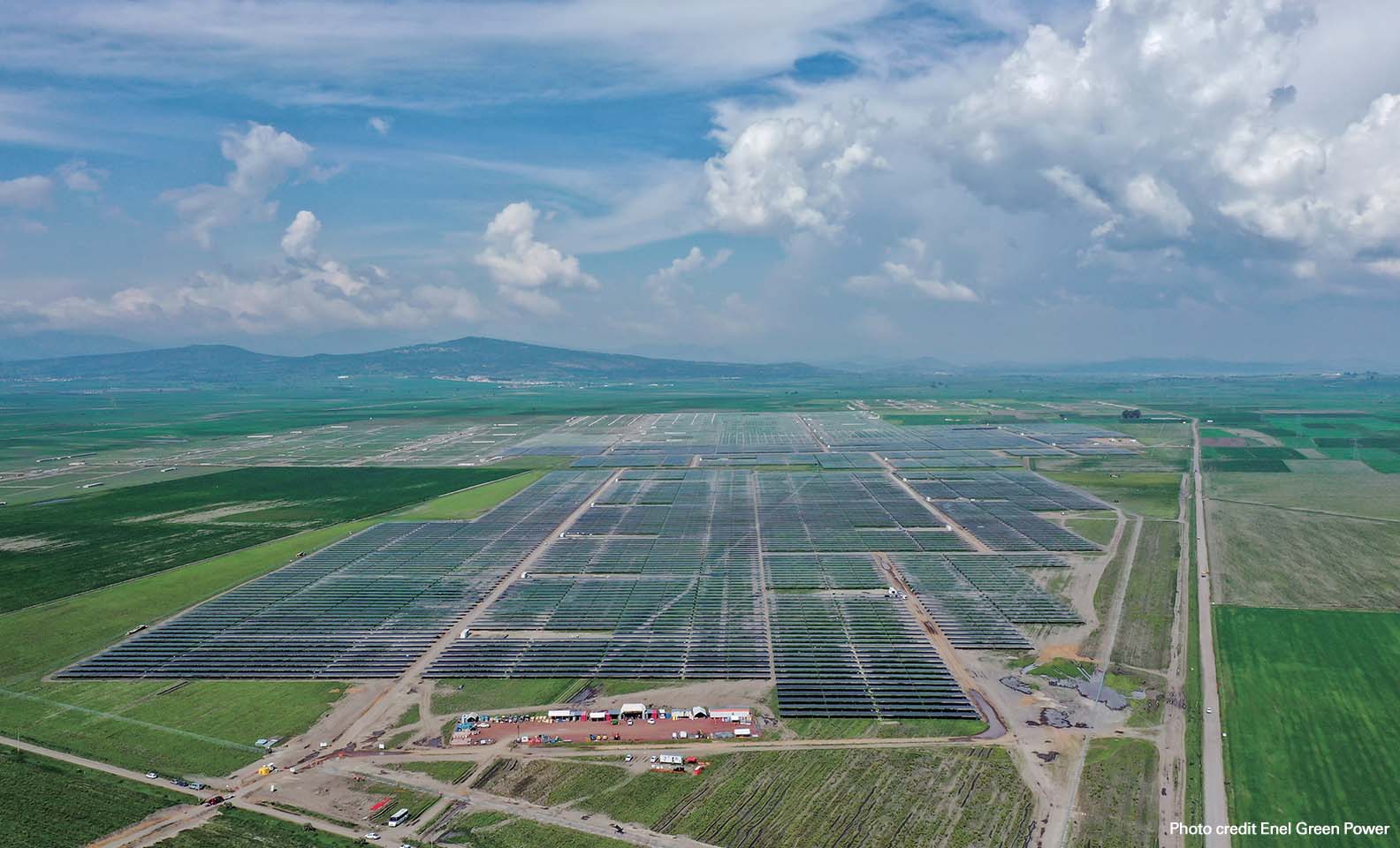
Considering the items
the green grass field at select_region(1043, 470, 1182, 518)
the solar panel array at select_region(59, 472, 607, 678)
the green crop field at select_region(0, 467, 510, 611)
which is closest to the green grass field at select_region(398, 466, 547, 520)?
the green crop field at select_region(0, 467, 510, 611)

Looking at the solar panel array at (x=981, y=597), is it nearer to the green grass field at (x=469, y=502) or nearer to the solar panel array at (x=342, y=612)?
the solar panel array at (x=342, y=612)

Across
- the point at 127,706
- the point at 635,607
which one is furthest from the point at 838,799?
the point at 127,706

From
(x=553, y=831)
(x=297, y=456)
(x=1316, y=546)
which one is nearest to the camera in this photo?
(x=553, y=831)

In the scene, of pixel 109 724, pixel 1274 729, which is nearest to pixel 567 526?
pixel 109 724

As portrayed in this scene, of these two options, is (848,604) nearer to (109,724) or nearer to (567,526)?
(567,526)

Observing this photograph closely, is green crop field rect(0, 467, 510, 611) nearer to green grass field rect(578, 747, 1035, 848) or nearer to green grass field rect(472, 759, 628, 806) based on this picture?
green grass field rect(472, 759, 628, 806)

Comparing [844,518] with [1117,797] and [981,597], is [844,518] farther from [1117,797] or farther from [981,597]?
[1117,797]
